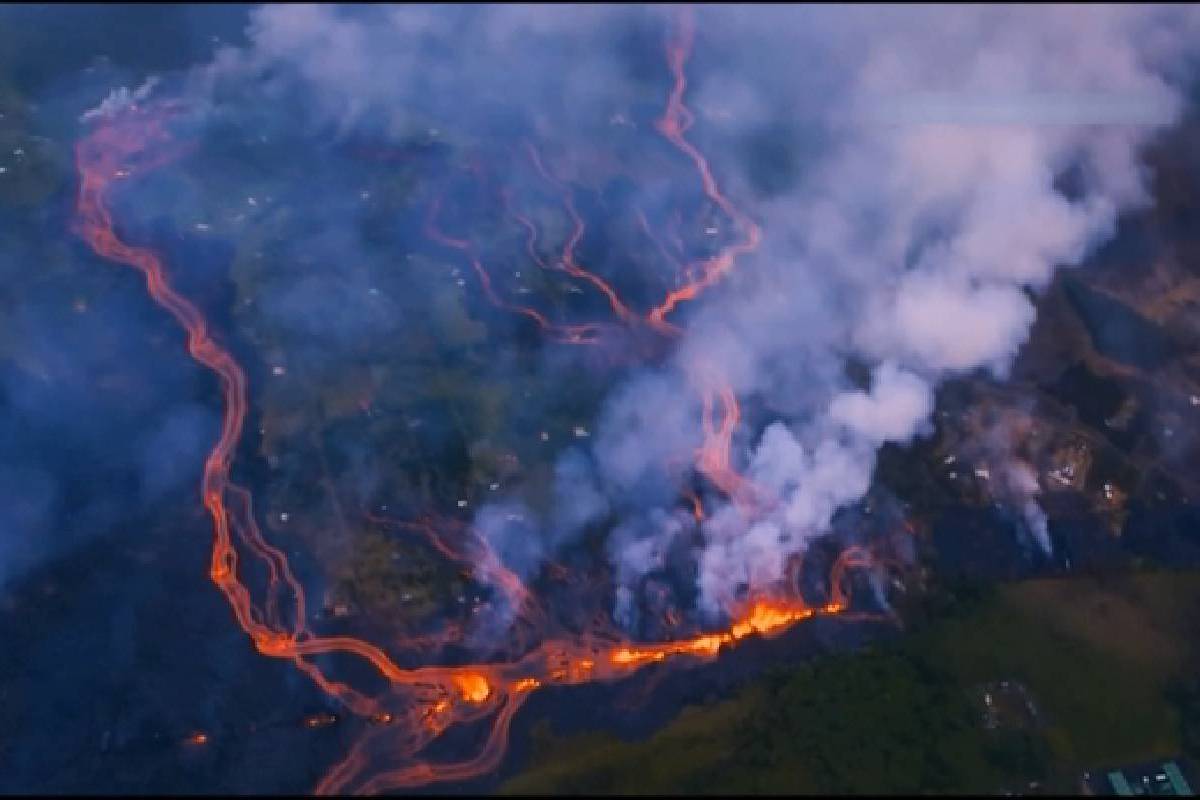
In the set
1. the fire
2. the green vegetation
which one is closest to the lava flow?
the fire

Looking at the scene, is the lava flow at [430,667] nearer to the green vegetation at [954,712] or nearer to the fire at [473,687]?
the fire at [473,687]

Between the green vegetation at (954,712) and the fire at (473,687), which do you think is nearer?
the green vegetation at (954,712)

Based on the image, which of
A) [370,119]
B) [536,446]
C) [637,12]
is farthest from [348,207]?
[637,12]

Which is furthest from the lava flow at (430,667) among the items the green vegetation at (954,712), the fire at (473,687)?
the green vegetation at (954,712)

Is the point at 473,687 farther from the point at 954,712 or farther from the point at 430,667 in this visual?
the point at 954,712

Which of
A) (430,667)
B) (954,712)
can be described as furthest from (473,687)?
(954,712)

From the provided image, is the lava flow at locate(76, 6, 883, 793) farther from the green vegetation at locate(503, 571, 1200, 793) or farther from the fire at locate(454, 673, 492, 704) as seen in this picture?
the green vegetation at locate(503, 571, 1200, 793)
